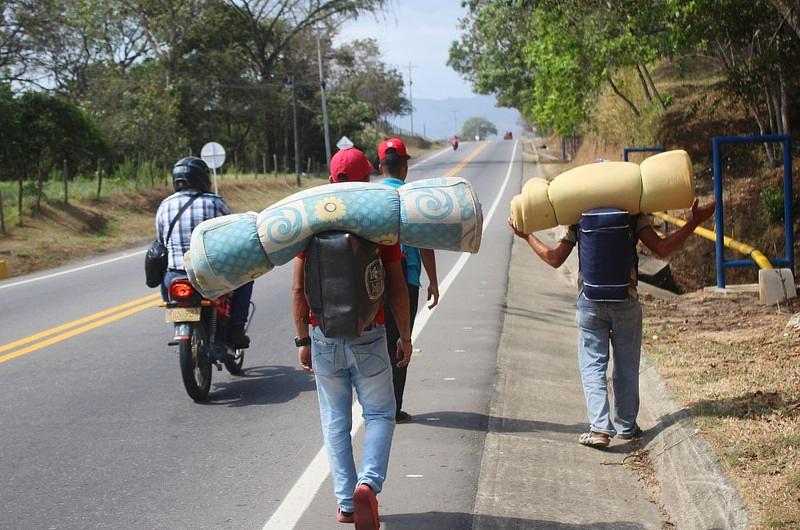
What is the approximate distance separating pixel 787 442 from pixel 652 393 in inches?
82.8

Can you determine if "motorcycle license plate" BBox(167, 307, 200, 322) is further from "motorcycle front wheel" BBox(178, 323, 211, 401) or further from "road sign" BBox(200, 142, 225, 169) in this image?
"road sign" BBox(200, 142, 225, 169)

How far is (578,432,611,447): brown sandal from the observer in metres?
6.56

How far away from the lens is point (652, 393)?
25.3ft

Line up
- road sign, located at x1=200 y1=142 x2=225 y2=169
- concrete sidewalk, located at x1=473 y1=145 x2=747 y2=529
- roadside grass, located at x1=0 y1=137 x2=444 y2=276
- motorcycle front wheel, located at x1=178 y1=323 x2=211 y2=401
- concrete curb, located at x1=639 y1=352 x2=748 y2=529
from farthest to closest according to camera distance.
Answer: road sign, located at x1=200 y1=142 x2=225 y2=169 < roadside grass, located at x1=0 y1=137 x2=444 y2=276 < motorcycle front wheel, located at x1=178 y1=323 x2=211 y2=401 < concrete sidewalk, located at x1=473 y1=145 x2=747 y2=529 < concrete curb, located at x1=639 y1=352 x2=748 y2=529

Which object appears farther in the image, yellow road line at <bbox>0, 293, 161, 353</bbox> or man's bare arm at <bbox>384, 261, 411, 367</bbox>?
yellow road line at <bbox>0, 293, 161, 353</bbox>

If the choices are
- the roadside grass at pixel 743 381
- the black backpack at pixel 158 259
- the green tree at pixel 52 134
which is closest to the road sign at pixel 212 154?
the green tree at pixel 52 134

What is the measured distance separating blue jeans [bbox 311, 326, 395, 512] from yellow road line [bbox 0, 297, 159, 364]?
20.1 feet

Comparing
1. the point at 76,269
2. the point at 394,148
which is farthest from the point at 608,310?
the point at 76,269

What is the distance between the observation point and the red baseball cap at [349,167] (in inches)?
204

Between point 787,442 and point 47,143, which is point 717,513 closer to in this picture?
point 787,442

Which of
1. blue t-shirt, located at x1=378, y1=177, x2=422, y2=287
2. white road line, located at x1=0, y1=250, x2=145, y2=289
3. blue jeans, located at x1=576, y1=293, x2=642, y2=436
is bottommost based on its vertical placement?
white road line, located at x1=0, y1=250, x2=145, y2=289

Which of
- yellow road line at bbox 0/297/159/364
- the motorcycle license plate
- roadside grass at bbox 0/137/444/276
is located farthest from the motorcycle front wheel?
roadside grass at bbox 0/137/444/276

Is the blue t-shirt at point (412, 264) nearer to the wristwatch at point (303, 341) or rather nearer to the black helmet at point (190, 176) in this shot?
the wristwatch at point (303, 341)

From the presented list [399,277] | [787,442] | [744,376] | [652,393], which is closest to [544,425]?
[652,393]
